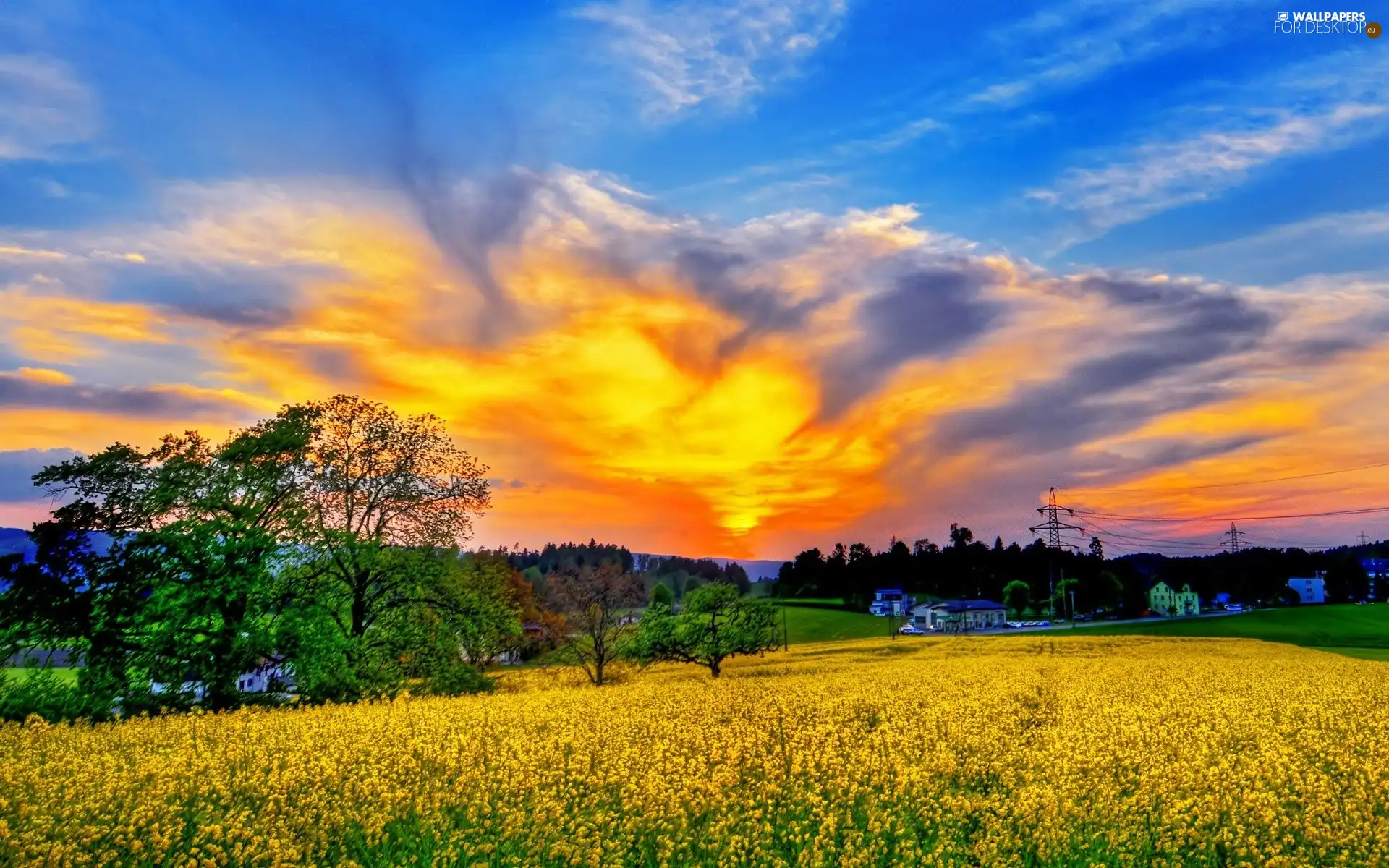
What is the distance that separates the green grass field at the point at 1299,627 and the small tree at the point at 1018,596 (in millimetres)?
43672

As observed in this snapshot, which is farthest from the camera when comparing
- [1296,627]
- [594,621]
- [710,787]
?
[1296,627]

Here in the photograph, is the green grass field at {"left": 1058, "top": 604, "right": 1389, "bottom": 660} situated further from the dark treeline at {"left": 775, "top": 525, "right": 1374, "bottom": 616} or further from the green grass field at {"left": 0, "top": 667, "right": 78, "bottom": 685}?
the green grass field at {"left": 0, "top": 667, "right": 78, "bottom": 685}

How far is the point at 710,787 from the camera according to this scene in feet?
34.3

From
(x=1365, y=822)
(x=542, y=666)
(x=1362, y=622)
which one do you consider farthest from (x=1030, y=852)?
(x=1362, y=622)

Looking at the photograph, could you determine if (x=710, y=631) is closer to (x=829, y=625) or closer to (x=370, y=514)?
(x=370, y=514)

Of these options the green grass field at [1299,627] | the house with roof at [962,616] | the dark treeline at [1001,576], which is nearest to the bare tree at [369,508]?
the green grass field at [1299,627]

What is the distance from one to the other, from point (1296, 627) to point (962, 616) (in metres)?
51.9

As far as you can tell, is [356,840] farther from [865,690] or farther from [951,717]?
[865,690]

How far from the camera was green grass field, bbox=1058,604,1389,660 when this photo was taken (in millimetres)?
76125

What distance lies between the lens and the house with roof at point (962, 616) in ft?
453

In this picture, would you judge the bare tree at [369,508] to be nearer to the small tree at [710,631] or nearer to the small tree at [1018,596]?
the small tree at [710,631]

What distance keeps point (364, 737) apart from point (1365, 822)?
549 inches

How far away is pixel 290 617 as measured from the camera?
27.5 m

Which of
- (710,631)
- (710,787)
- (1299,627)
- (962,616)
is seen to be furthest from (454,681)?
(962,616)
